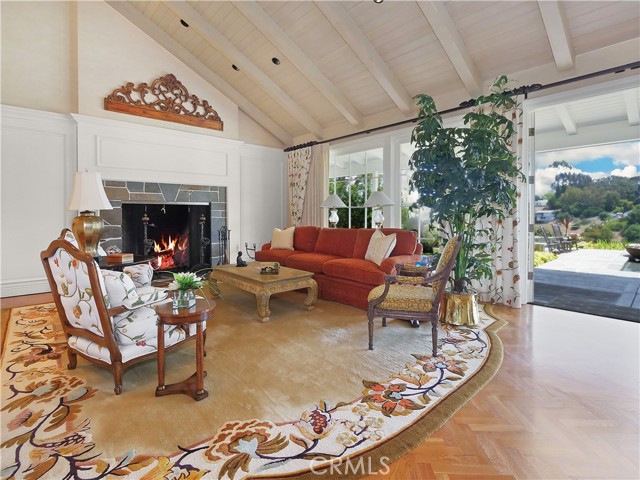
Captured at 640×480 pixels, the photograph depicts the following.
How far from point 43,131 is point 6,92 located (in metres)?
0.62

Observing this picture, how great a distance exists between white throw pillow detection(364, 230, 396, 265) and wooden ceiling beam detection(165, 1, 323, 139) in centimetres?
319

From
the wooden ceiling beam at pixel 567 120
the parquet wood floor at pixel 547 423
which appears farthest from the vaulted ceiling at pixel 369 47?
the parquet wood floor at pixel 547 423

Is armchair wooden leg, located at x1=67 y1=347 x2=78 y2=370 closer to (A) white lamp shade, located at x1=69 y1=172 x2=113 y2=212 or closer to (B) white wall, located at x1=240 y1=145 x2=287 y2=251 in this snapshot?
(A) white lamp shade, located at x1=69 y1=172 x2=113 y2=212

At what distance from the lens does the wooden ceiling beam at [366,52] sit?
4.01m

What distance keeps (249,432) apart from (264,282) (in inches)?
76.0

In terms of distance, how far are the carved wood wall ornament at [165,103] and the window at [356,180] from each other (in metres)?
2.45

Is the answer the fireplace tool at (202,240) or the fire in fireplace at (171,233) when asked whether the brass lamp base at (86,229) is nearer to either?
the fire in fireplace at (171,233)

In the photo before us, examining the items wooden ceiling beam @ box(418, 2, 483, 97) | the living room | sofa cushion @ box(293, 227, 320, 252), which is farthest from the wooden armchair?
sofa cushion @ box(293, 227, 320, 252)

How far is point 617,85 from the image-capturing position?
349cm

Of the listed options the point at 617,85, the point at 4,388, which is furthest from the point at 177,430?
the point at 617,85

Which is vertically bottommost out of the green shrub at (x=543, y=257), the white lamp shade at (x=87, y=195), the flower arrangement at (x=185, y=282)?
the green shrub at (x=543, y=257)

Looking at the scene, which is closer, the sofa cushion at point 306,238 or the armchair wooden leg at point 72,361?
the armchair wooden leg at point 72,361

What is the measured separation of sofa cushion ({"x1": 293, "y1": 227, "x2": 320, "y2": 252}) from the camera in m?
5.66

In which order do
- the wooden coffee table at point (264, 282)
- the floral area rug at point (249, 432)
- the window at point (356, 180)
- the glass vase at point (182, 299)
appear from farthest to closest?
1. the window at point (356, 180)
2. the wooden coffee table at point (264, 282)
3. the glass vase at point (182, 299)
4. the floral area rug at point (249, 432)
